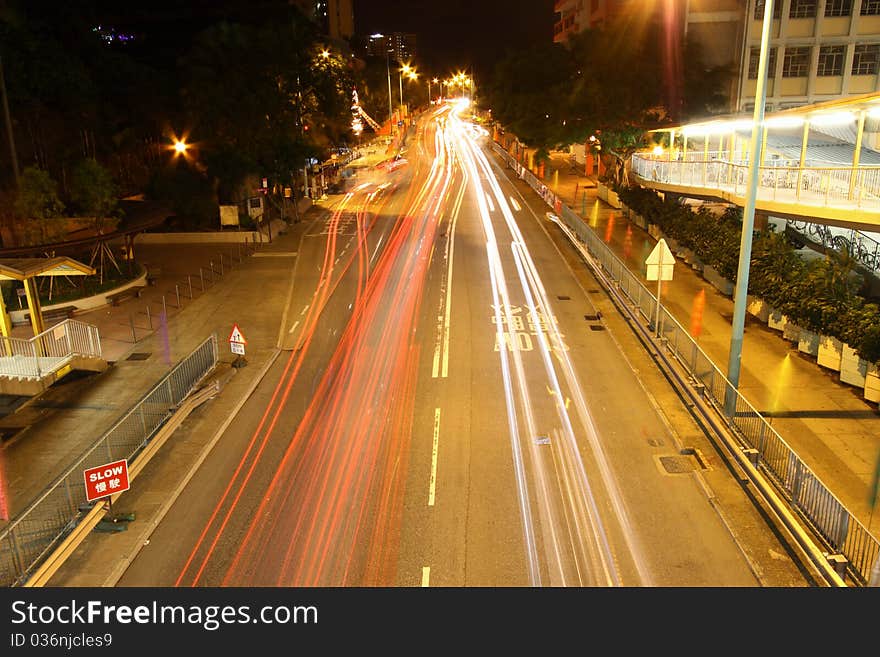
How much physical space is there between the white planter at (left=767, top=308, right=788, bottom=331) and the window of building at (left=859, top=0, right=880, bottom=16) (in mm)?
30759

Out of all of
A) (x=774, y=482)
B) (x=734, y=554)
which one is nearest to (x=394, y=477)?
(x=734, y=554)

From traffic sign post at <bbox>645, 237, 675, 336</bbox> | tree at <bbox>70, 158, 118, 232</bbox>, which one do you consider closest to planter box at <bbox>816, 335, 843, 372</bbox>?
traffic sign post at <bbox>645, 237, 675, 336</bbox>

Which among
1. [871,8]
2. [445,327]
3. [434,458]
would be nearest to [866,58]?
[871,8]

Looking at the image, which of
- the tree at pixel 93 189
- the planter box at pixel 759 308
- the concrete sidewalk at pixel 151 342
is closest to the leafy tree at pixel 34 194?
the tree at pixel 93 189

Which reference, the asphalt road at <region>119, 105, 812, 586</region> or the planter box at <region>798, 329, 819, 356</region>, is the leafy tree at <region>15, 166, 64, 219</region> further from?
the planter box at <region>798, 329, 819, 356</region>

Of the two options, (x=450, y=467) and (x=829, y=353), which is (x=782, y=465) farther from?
(x=829, y=353)

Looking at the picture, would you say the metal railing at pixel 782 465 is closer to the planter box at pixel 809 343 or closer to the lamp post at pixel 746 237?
the lamp post at pixel 746 237

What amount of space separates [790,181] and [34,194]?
2758cm

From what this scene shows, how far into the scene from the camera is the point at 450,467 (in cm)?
1270

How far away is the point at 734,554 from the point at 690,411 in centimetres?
535

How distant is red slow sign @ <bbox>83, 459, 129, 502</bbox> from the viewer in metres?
10.6

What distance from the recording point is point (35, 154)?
109ft

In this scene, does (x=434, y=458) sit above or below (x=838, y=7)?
below

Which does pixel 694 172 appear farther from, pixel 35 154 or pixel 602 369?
pixel 35 154
